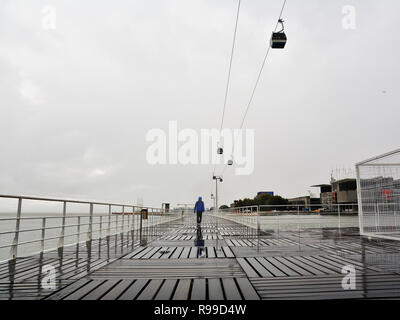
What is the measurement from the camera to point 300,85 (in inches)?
496

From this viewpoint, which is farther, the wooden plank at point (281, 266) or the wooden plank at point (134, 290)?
the wooden plank at point (281, 266)

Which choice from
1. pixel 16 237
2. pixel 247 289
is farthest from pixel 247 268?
pixel 16 237

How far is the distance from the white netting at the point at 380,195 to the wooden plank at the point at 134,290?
17.6ft

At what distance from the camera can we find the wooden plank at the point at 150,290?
226 cm

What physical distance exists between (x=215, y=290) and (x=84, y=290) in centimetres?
125

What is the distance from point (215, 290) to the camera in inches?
97.2

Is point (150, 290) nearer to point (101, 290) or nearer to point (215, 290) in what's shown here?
point (101, 290)

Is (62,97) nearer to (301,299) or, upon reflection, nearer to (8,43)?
(8,43)

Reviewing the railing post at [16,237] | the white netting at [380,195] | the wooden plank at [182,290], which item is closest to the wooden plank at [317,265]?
the wooden plank at [182,290]

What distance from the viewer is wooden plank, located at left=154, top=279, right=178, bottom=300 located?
227 centimetres

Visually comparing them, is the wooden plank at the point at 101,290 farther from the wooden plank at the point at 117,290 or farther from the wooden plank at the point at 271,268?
the wooden plank at the point at 271,268
